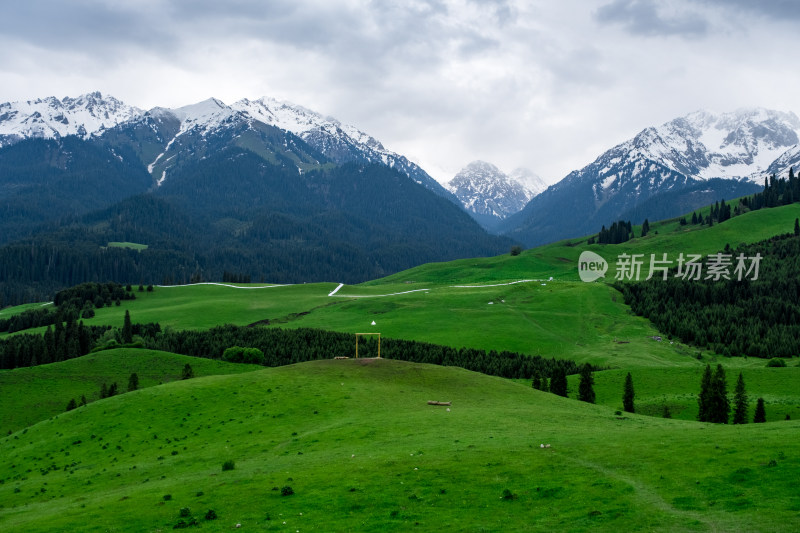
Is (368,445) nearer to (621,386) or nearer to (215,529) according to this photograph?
(215,529)

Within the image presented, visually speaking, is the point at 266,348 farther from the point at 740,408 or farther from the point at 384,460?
the point at 384,460

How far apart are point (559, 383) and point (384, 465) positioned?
219 feet

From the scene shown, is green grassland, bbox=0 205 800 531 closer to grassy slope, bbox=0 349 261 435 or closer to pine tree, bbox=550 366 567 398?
grassy slope, bbox=0 349 261 435

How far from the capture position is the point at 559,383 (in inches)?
3907

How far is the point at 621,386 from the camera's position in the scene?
10950 cm

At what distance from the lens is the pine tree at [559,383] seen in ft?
324

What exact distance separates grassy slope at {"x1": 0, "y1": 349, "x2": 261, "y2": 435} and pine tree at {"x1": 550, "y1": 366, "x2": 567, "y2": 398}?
2536 inches

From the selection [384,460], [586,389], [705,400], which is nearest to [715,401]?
[705,400]

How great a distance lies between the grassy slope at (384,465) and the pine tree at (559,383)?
29.0 metres

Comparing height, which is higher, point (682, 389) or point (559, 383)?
point (559, 383)

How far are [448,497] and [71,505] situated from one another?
24.8 metres

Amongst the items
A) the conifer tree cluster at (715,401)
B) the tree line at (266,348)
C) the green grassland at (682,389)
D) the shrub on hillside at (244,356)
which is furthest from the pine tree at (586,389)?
→ the shrub on hillside at (244,356)

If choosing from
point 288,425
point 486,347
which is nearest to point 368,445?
point 288,425

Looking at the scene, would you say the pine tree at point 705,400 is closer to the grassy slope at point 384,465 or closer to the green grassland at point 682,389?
the green grassland at point 682,389
